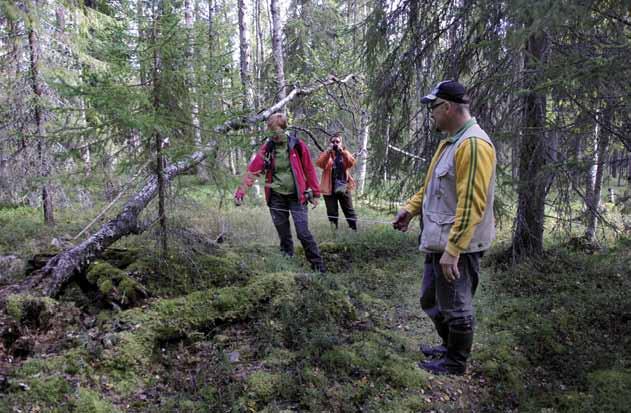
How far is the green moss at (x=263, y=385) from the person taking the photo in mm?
3160

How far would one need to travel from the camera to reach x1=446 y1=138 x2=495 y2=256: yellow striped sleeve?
9.87 feet

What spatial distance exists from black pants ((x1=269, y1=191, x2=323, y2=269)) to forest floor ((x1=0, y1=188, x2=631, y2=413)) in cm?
41

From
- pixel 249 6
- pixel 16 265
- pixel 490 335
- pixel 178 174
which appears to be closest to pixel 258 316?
pixel 178 174

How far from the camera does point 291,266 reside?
614 centimetres

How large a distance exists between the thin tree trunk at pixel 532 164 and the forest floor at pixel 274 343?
100 centimetres

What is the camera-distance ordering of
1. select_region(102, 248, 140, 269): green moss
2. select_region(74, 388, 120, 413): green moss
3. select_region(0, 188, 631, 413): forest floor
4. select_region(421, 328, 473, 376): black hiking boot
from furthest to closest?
select_region(102, 248, 140, 269): green moss
select_region(421, 328, 473, 376): black hiking boot
select_region(0, 188, 631, 413): forest floor
select_region(74, 388, 120, 413): green moss

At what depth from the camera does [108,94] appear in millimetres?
4109

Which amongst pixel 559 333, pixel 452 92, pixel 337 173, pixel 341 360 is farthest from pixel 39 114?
pixel 559 333

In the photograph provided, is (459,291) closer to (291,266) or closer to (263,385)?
(263,385)

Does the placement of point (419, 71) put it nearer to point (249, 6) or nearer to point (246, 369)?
point (246, 369)

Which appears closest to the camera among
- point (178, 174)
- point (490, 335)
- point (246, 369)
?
point (246, 369)

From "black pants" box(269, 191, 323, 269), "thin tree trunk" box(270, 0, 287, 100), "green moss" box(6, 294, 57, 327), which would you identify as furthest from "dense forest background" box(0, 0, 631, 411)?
"thin tree trunk" box(270, 0, 287, 100)

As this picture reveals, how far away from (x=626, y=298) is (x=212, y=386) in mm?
5284

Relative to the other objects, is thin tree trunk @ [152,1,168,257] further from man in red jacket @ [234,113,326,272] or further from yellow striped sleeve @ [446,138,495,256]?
yellow striped sleeve @ [446,138,495,256]
